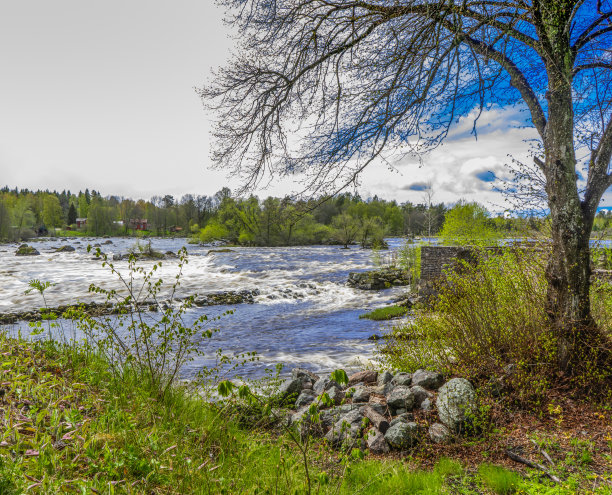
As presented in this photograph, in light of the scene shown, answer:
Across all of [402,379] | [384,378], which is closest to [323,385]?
[384,378]

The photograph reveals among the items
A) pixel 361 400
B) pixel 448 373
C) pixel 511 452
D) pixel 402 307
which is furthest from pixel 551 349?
pixel 402 307

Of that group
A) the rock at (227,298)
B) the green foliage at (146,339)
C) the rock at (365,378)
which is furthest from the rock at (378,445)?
the rock at (227,298)

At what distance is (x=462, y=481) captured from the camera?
3.07 m

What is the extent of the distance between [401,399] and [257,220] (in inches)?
1619

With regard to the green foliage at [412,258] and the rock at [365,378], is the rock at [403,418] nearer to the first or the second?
the rock at [365,378]

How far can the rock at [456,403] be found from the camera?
12.8 ft

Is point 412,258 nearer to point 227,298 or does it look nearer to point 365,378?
point 227,298

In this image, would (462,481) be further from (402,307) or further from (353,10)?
(402,307)

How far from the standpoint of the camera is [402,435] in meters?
3.82

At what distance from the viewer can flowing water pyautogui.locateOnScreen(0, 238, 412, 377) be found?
9.24 meters

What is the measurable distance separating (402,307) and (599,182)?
966 centimetres

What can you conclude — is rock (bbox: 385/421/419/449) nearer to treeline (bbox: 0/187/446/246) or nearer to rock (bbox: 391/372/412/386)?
rock (bbox: 391/372/412/386)

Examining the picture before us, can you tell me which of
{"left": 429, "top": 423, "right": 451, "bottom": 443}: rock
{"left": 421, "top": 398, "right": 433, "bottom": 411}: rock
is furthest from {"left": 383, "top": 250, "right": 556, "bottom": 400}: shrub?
{"left": 429, "top": 423, "right": 451, "bottom": 443}: rock

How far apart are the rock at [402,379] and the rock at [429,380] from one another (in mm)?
96
